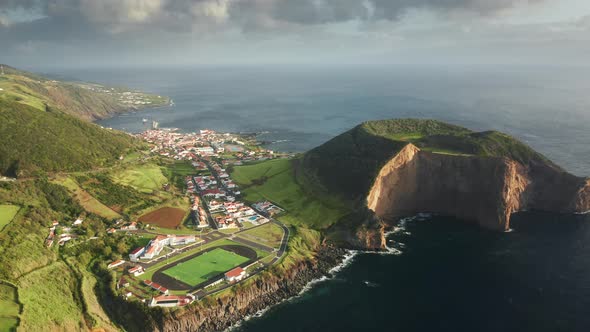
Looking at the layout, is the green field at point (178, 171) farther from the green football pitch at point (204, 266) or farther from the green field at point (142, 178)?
the green football pitch at point (204, 266)

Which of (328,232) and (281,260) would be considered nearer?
(281,260)

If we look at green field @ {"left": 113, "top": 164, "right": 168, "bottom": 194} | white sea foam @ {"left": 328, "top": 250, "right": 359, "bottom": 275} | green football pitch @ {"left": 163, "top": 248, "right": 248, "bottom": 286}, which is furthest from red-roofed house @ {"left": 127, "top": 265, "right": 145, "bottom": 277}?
green field @ {"left": 113, "top": 164, "right": 168, "bottom": 194}

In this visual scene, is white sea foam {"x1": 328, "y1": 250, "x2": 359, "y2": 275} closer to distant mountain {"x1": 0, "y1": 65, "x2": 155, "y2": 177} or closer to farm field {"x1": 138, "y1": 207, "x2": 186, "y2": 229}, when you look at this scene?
farm field {"x1": 138, "y1": 207, "x2": 186, "y2": 229}

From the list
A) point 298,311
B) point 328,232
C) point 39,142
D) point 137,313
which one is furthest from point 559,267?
point 39,142

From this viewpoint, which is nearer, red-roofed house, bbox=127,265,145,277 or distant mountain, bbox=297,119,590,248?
red-roofed house, bbox=127,265,145,277

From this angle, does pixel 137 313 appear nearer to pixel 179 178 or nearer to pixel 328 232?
pixel 328 232

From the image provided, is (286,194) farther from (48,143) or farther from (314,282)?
(48,143)
